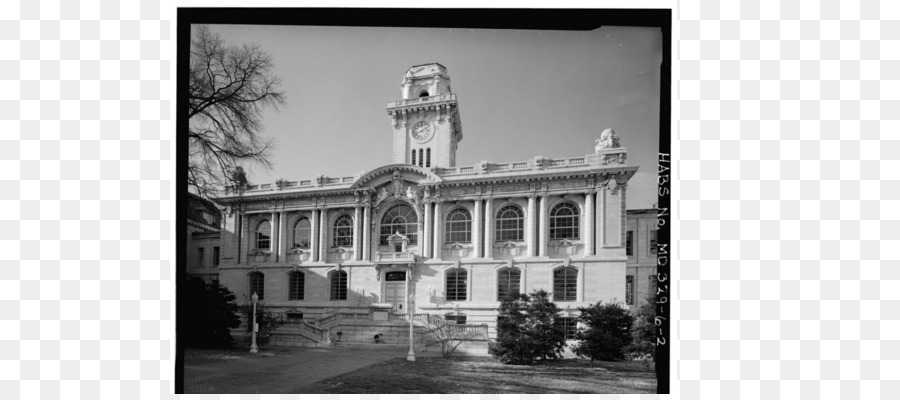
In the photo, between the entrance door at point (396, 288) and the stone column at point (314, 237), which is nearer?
the entrance door at point (396, 288)

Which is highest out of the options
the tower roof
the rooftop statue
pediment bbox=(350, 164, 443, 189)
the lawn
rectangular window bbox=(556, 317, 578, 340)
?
the tower roof

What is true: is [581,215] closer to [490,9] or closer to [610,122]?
[610,122]

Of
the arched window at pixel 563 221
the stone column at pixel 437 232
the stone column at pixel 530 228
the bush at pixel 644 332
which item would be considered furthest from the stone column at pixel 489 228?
the bush at pixel 644 332

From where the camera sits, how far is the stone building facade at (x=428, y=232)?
1480 cm

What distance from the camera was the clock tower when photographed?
14.4m

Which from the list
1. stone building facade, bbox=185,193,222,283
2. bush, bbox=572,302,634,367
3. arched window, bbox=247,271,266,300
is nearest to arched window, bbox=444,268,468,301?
bush, bbox=572,302,634,367

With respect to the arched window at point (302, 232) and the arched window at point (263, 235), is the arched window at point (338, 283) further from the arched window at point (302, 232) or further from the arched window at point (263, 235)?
the arched window at point (263, 235)

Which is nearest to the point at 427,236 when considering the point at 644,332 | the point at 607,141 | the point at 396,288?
the point at 396,288

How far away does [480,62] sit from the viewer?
13422 mm

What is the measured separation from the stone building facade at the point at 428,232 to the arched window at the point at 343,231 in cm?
3

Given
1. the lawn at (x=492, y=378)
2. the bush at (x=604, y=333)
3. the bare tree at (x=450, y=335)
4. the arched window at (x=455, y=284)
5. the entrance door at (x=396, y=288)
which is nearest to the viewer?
the lawn at (x=492, y=378)

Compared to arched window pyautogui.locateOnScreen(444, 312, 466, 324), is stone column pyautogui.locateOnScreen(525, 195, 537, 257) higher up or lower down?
higher up

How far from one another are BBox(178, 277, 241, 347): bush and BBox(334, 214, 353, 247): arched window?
126 inches

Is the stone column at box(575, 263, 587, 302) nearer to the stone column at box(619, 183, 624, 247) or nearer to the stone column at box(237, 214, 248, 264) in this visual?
the stone column at box(619, 183, 624, 247)
